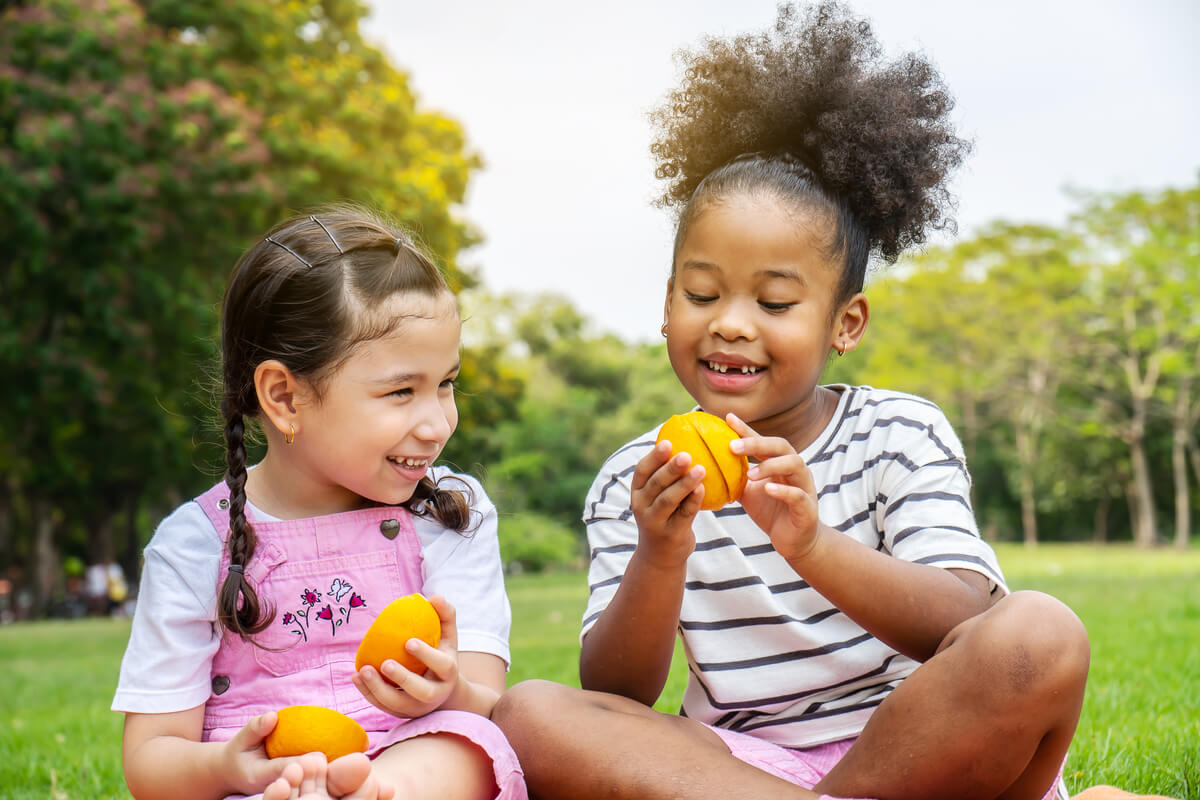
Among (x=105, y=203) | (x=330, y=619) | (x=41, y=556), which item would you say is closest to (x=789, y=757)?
(x=330, y=619)

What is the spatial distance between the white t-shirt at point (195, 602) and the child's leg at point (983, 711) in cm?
90

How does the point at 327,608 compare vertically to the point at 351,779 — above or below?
above

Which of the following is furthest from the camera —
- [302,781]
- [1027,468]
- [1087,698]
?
[1027,468]

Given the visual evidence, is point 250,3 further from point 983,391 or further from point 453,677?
point 983,391

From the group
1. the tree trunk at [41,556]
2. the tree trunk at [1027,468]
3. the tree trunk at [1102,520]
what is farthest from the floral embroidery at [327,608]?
the tree trunk at [1102,520]

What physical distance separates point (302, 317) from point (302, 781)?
1027 mm

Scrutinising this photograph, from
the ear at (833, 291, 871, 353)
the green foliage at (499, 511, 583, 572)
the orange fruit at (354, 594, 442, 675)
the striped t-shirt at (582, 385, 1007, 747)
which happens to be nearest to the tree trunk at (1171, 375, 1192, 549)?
the green foliage at (499, 511, 583, 572)

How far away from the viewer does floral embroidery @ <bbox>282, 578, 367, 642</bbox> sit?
239 cm

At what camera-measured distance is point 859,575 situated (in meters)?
2.19

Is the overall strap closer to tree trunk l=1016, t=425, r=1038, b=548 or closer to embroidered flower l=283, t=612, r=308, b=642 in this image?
embroidered flower l=283, t=612, r=308, b=642

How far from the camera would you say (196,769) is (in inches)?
84.2

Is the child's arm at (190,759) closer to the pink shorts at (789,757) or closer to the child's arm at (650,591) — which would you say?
the child's arm at (650,591)

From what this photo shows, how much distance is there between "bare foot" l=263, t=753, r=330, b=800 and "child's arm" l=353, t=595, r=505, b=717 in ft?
0.59

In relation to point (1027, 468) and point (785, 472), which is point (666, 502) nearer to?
point (785, 472)
